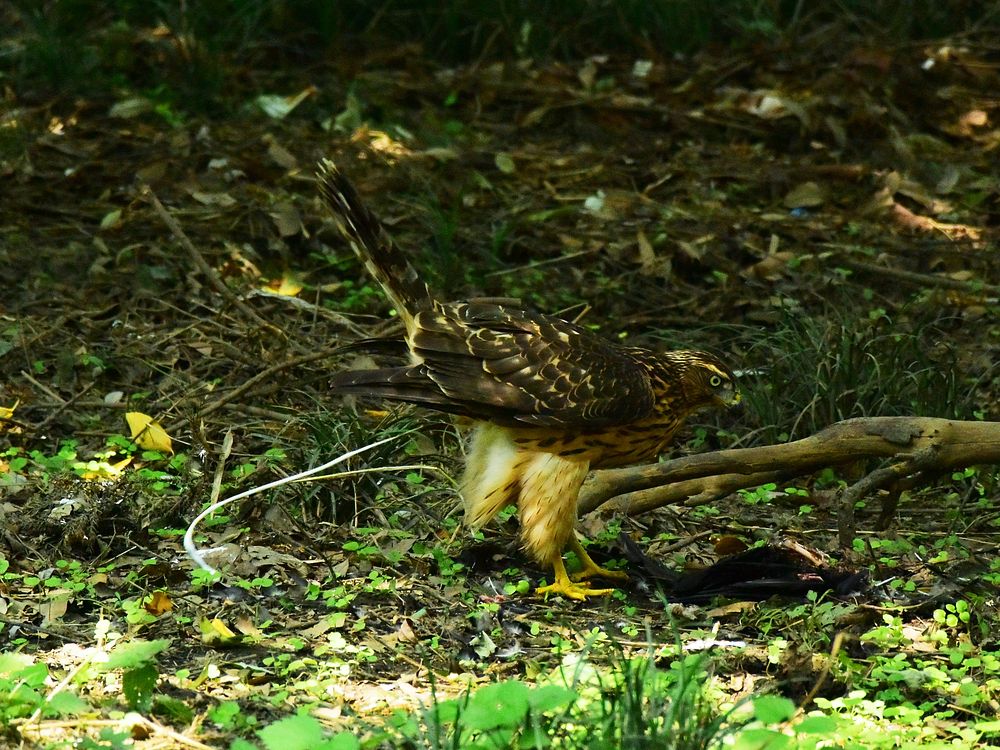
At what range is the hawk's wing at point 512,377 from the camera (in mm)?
5273

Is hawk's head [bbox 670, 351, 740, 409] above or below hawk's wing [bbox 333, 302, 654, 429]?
below

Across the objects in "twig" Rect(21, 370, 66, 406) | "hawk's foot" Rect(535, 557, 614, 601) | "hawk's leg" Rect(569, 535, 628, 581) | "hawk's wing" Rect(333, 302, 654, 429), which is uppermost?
"hawk's wing" Rect(333, 302, 654, 429)

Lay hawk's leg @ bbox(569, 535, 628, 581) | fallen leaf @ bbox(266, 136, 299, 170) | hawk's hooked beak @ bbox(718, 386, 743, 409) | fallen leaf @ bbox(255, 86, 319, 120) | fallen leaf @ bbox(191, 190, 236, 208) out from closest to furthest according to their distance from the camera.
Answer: hawk's leg @ bbox(569, 535, 628, 581) < hawk's hooked beak @ bbox(718, 386, 743, 409) < fallen leaf @ bbox(191, 190, 236, 208) < fallen leaf @ bbox(266, 136, 299, 170) < fallen leaf @ bbox(255, 86, 319, 120)

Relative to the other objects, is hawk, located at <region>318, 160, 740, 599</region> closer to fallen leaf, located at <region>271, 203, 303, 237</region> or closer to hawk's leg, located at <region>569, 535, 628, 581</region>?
hawk's leg, located at <region>569, 535, 628, 581</region>

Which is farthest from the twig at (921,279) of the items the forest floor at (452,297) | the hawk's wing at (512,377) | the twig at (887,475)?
the twig at (887,475)

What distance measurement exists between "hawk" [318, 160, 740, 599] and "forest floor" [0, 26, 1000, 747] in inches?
11.3

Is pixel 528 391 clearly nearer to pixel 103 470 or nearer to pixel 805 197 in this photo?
pixel 103 470

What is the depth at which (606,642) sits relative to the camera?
189 inches

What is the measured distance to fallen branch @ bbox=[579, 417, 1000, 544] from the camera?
16.3 feet

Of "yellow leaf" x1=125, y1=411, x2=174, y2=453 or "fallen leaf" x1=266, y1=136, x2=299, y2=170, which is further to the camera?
"fallen leaf" x1=266, y1=136, x2=299, y2=170

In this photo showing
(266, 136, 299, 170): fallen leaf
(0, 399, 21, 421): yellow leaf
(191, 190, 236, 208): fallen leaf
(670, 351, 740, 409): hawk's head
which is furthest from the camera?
(266, 136, 299, 170): fallen leaf

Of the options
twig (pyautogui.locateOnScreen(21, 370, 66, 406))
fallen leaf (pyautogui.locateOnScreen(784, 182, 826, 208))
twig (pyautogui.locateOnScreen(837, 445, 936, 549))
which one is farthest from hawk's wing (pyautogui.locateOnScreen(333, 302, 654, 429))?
fallen leaf (pyautogui.locateOnScreen(784, 182, 826, 208))

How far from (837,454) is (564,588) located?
3.67ft

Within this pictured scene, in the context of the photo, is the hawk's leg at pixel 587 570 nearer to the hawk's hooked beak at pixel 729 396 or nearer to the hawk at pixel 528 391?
the hawk at pixel 528 391
